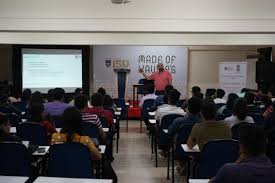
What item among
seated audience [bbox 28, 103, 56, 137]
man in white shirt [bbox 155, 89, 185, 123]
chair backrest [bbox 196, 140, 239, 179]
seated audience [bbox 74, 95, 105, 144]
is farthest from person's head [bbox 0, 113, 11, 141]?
man in white shirt [bbox 155, 89, 185, 123]

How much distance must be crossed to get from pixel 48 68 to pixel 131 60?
2.65 meters

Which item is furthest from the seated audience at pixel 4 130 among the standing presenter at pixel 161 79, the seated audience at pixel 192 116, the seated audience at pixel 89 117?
the standing presenter at pixel 161 79

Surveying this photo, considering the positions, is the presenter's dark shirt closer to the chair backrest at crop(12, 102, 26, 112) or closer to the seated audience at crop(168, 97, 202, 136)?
the seated audience at crop(168, 97, 202, 136)

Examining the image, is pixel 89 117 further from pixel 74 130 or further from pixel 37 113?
pixel 74 130

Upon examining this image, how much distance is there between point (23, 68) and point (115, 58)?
2914mm

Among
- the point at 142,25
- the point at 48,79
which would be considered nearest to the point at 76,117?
the point at 142,25

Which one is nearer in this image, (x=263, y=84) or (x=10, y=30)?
(x=10, y=30)

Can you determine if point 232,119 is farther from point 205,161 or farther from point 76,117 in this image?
point 76,117

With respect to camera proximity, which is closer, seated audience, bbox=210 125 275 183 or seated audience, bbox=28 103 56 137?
seated audience, bbox=210 125 275 183

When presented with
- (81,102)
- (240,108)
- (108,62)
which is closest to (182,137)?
(240,108)

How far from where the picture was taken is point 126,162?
6539 mm

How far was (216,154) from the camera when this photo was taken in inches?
150

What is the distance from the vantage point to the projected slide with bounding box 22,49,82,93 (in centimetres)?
1206

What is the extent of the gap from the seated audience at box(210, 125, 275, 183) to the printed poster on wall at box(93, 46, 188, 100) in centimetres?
996
